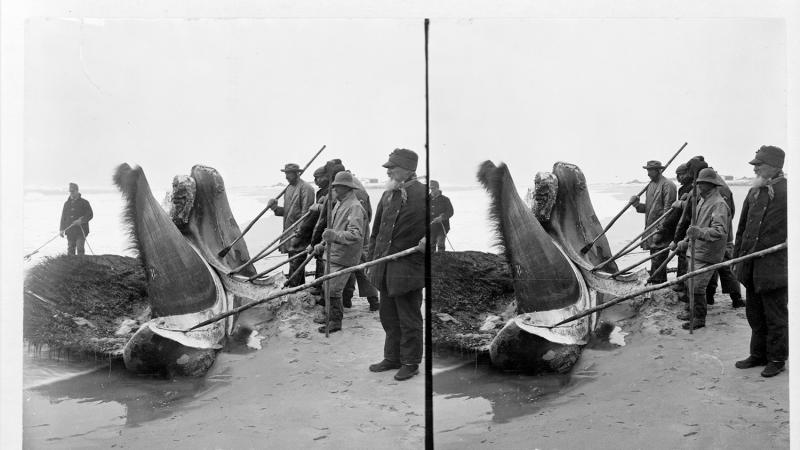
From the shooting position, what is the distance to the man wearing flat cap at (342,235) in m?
3.15

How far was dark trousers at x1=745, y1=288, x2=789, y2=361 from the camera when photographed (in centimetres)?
316

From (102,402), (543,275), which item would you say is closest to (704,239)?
(543,275)

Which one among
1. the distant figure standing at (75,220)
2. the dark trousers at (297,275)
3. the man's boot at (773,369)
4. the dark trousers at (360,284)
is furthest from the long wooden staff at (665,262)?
the distant figure standing at (75,220)

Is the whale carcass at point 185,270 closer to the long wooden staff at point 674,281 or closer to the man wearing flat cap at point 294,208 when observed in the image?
the man wearing flat cap at point 294,208

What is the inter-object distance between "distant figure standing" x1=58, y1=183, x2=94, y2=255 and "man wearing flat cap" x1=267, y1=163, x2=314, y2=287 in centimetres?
86

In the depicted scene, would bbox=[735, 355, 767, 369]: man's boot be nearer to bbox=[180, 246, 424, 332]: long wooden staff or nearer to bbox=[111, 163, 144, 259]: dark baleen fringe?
bbox=[180, 246, 424, 332]: long wooden staff

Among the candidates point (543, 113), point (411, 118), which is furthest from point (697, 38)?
point (411, 118)

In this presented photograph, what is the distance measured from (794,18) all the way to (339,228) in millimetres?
2379

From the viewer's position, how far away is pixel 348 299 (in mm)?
3168

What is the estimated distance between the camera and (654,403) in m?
3.15

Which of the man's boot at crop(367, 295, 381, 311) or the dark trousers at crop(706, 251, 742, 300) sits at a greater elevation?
the dark trousers at crop(706, 251, 742, 300)

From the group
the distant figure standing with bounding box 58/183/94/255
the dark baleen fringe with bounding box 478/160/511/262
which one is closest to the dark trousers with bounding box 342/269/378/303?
the dark baleen fringe with bounding box 478/160/511/262

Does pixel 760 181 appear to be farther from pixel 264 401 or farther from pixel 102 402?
pixel 102 402

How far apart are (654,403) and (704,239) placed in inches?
31.7
